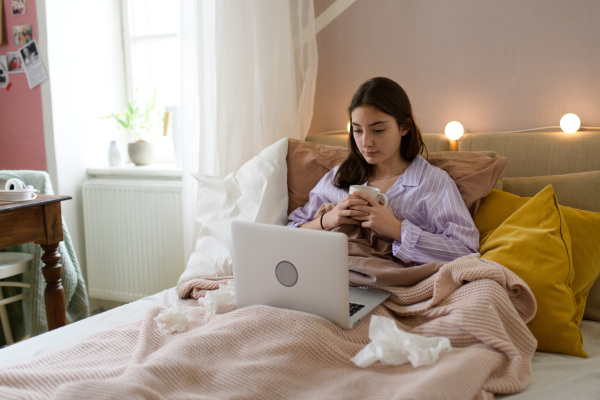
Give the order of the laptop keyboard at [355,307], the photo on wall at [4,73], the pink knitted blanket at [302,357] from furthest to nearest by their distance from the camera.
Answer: the photo on wall at [4,73] → the laptop keyboard at [355,307] → the pink knitted blanket at [302,357]

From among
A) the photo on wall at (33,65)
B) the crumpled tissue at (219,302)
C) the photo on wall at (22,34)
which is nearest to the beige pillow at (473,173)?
the crumpled tissue at (219,302)

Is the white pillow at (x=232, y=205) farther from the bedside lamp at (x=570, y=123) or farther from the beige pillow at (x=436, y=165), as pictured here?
the bedside lamp at (x=570, y=123)

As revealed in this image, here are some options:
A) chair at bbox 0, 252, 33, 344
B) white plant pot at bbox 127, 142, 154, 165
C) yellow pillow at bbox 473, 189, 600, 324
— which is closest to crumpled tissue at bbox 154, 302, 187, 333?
yellow pillow at bbox 473, 189, 600, 324

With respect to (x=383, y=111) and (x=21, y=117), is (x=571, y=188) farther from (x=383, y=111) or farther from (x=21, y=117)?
(x=21, y=117)

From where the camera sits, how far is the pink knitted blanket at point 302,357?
3.11ft

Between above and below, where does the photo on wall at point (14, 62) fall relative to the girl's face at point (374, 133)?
above

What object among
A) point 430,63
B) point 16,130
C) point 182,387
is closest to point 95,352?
point 182,387

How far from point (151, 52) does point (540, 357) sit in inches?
94.0

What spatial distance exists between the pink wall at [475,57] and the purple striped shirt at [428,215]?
553 mm

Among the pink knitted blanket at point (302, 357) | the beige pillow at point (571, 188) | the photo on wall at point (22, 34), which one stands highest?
the photo on wall at point (22, 34)

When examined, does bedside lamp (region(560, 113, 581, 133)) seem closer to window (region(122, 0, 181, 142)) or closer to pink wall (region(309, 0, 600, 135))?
pink wall (region(309, 0, 600, 135))

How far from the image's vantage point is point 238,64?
86.7 inches


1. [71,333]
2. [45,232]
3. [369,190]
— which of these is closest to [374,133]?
[369,190]

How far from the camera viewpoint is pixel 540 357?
1.25 meters
